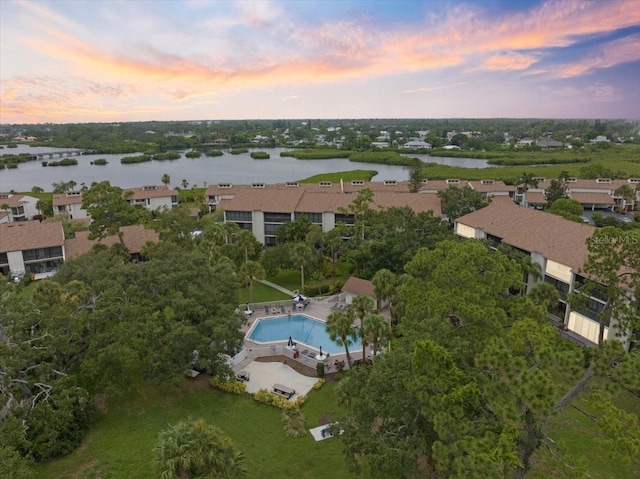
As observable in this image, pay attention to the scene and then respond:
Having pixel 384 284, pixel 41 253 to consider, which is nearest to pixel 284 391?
pixel 384 284

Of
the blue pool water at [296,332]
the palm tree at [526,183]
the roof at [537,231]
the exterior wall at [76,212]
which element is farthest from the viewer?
the exterior wall at [76,212]

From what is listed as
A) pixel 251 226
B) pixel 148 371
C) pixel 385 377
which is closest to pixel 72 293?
pixel 148 371

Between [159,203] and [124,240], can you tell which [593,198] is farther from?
[159,203]

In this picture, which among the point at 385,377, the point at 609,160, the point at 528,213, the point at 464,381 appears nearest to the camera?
the point at 464,381

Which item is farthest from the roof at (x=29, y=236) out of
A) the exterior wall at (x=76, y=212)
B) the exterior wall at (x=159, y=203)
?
the exterior wall at (x=159, y=203)

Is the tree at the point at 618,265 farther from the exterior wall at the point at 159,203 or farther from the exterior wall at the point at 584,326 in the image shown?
the exterior wall at the point at 159,203

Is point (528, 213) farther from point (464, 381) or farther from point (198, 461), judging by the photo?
point (198, 461)
